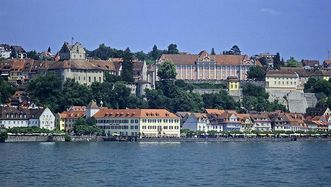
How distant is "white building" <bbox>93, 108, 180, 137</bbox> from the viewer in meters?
77.9

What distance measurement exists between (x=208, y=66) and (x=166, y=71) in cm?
801

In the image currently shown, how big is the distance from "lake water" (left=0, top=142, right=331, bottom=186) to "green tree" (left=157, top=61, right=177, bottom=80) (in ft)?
115

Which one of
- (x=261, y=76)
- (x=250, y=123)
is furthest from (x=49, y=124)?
(x=261, y=76)

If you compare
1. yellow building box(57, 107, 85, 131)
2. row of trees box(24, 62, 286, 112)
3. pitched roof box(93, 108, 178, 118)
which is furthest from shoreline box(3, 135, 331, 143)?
row of trees box(24, 62, 286, 112)

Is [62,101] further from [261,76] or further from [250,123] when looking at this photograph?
[261,76]

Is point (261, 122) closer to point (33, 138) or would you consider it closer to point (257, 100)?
point (257, 100)

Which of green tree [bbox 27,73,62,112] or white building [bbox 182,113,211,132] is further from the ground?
green tree [bbox 27,73,62,112]

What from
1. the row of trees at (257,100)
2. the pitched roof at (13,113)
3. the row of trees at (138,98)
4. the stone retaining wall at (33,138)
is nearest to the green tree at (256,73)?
the row of trees at (257,100)

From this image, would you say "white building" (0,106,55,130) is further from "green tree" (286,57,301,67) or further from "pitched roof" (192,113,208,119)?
"green tree" (286,57,301,67)

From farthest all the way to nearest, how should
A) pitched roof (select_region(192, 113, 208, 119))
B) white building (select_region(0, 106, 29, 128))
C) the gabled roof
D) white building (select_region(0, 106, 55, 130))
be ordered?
the gabled roof < pitched roof (select_region(192, 113, 208, 119)) < white building (select_region(0, 106, 55, 130)) < white building (select_region(0, 106, 29, 128))

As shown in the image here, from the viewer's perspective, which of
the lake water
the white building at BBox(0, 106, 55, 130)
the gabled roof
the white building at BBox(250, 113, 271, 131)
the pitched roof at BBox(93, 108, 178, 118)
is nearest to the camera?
the lake water

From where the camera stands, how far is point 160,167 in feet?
145

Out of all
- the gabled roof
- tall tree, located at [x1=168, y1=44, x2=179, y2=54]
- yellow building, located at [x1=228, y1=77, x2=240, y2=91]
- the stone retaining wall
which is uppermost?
tall tree, located at [x1=168, y1=44, x2=179, y2=54]

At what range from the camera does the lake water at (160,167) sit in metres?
37.4
